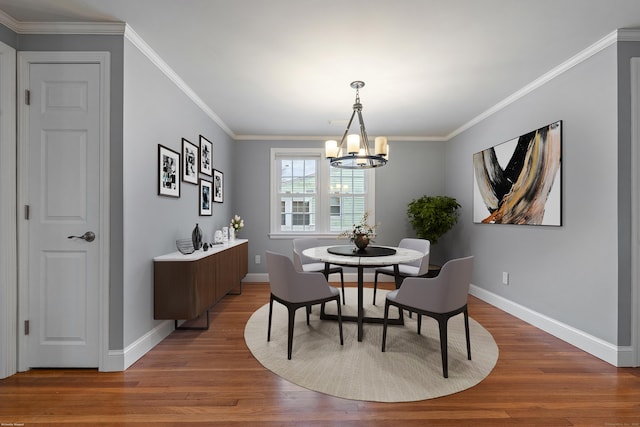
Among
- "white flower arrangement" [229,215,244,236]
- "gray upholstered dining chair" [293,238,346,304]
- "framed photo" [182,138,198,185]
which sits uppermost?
"framed photo" [182,138,198,185]

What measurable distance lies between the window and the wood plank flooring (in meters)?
2.95

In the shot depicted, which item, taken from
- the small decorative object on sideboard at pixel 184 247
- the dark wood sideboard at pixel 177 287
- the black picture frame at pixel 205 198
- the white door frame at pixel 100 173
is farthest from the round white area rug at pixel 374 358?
the black picture frame at pixel 205 198

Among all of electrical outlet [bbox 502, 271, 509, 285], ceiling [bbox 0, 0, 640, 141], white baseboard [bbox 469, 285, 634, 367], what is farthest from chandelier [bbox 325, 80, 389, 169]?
white baseboard [bbox 469, 285, 634, 367]

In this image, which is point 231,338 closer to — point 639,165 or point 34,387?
point 34,387

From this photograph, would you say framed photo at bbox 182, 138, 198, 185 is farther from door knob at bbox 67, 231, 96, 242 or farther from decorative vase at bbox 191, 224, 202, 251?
door knob at bbox 67, 231, 96, 242

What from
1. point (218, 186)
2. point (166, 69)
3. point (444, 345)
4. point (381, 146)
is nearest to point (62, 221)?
point (166, 69)

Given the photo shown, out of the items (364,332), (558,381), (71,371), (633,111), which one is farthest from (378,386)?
(633,111)

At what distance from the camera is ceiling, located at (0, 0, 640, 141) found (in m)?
1.96

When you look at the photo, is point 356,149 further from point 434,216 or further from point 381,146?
point 434,216

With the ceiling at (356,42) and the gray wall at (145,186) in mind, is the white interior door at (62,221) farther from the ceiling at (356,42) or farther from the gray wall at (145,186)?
the ceiling at (356,42)

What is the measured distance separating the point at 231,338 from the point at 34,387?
4.37 ft

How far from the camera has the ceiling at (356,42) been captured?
196 centimetres

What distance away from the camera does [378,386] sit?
6.43ft

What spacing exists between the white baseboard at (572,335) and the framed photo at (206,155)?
400cm
